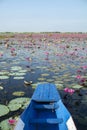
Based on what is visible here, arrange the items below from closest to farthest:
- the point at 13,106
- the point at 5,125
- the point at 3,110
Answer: the point at 5,125, the point at 3,110, the point at 13,106

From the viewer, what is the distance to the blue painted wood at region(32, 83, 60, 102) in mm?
3307

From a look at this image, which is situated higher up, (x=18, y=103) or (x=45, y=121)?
(x=45, y=121)

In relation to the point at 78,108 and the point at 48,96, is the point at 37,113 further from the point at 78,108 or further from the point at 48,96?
the point at 78,108

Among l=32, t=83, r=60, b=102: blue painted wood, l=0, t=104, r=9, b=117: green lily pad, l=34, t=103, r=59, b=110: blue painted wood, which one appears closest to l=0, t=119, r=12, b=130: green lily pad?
l=0, t=104, r=9, b=117: green lily pad

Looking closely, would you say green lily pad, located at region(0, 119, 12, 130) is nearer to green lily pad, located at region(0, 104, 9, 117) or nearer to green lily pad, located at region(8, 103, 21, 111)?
green lily pad, located at region(0, 104, 9, 117)

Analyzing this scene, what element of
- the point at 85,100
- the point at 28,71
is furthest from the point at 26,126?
the point at 28,71

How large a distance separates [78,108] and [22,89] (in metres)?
2.08

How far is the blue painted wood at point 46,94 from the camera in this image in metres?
3.31

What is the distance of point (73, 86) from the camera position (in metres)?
7.53

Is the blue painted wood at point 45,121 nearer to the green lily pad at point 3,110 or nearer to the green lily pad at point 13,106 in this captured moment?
the green lily pad at point 3,110

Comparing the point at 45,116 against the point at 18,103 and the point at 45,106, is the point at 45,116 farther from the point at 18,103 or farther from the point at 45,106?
the point at 18,103

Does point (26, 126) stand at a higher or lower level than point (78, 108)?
higher

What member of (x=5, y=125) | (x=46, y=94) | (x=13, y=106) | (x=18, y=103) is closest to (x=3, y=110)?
(x=13, y=106)

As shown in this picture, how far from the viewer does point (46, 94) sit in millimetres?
3605
